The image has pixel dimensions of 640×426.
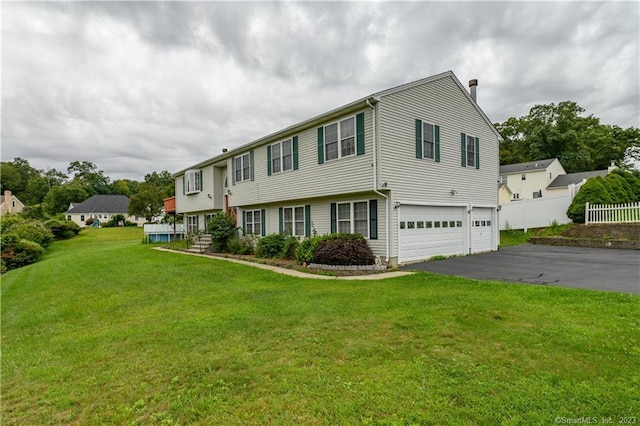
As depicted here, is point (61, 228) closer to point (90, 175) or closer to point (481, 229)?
point (481, 229)

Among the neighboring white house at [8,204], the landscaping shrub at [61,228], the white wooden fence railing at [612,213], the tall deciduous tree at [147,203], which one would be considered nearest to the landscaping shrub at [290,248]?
the white wooden fence railing at [612,213]

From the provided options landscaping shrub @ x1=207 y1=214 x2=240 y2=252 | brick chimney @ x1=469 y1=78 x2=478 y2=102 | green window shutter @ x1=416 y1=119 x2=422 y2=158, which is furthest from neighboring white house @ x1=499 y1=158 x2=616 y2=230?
landscaping shrub @ x1=207 y1=214 x2=240 y2=252

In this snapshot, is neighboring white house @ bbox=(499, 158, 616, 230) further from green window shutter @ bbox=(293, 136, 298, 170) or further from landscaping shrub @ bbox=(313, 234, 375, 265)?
green window shutter @ bbox=(293, 136, 298, 170)

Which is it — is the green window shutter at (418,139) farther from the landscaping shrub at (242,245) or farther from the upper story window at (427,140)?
the landscaping shrub at (242,245)

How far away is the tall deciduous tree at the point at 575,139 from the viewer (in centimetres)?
4091

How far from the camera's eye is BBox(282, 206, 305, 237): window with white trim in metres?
14.5

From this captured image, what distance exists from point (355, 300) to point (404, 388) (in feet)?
11.6

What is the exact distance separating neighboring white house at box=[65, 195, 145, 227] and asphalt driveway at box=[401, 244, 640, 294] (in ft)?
197

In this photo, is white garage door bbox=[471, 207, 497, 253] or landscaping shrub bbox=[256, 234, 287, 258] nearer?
landscaping shrub bbox=[256, 234, 287, 258]

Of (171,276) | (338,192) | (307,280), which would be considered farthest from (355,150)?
(171,276)

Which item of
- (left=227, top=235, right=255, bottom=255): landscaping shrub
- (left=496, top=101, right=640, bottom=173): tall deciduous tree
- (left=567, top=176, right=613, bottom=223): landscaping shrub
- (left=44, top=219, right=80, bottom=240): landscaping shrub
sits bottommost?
(left=227, top=235, right=255, bottom=255): landscaping shrub

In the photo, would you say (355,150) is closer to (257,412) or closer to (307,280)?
(307,280)

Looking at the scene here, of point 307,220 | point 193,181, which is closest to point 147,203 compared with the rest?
point 193,181

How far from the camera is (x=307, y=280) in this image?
9016mm
